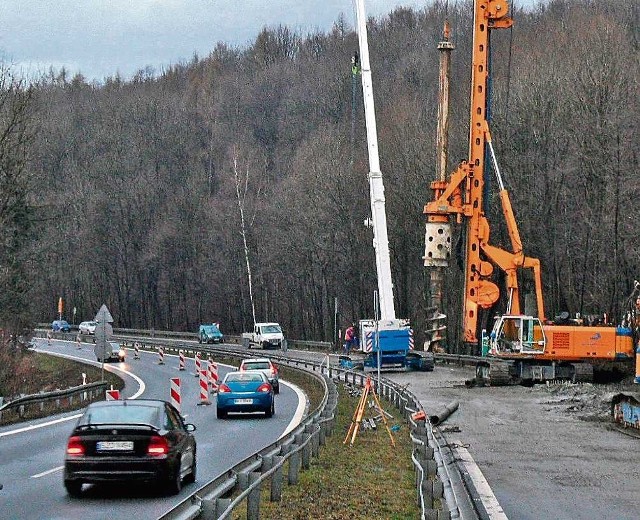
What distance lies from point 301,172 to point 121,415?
82948 millimetres

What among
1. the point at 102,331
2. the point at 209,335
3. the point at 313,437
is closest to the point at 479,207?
the point at 102,331

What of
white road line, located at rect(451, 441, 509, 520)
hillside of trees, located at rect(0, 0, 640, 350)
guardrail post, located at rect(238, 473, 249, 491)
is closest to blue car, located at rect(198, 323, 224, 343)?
hillside of trees, located at rect(0, 0, 640, 350)

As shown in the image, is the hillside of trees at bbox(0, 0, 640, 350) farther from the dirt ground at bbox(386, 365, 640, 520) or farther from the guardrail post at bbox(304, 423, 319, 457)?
the guardrail post at bbox(304, 423, 319, 457)

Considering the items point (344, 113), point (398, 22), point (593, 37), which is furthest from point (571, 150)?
point (398, 22)

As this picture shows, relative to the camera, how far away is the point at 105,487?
19391 millimetres

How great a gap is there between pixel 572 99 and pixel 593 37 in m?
7.63

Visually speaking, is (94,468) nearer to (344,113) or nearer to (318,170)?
(318,170)

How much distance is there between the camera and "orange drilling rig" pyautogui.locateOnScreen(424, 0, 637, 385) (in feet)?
156

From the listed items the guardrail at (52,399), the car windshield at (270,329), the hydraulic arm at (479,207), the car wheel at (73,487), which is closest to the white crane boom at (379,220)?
the hydraulic arm at (479,207)

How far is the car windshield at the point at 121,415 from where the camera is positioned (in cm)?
1783

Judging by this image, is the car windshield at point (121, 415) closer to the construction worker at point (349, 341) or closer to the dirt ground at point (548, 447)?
the dirt ground at point (548, 447)

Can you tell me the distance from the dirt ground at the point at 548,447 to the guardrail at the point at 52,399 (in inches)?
454

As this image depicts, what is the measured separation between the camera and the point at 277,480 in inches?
656

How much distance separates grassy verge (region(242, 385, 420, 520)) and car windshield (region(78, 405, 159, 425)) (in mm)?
1902
